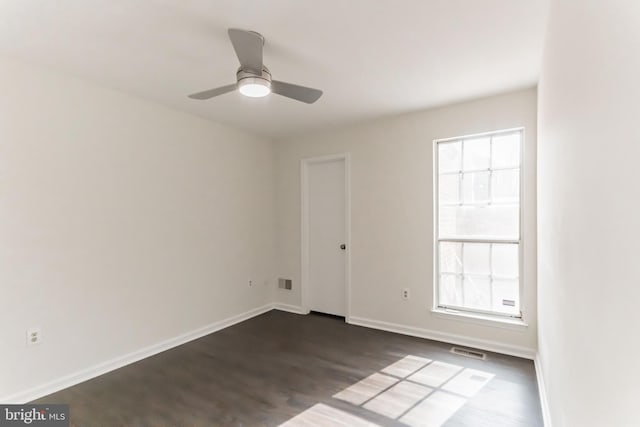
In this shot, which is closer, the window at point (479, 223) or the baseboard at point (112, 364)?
Result: the baseboard at point (112, 364)

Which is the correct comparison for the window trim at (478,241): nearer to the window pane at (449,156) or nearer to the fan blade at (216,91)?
the window pane at (449,156)

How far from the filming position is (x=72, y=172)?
2.64 meters

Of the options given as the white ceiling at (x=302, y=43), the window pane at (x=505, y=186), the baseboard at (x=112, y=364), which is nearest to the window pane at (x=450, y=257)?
the window pane at (x=505, y=186)

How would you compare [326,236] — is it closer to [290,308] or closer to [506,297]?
[290,308]

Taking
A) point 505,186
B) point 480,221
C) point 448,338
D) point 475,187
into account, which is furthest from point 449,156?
point 448,338

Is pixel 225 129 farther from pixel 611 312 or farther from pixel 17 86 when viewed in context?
pixel 611 312

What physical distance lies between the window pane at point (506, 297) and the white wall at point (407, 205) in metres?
0.12

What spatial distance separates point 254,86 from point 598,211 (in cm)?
194

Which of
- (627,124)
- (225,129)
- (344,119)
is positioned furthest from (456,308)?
(225,129)

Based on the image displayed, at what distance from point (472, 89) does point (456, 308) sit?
7.35 feet

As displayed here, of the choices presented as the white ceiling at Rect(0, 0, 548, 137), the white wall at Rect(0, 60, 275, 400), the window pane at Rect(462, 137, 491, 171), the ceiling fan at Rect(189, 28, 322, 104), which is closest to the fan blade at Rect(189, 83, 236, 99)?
the ceiling fan at Rect(189, 28, 322, 104)

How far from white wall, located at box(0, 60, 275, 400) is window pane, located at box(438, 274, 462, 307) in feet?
8.23

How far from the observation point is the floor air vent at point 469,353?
302 cm

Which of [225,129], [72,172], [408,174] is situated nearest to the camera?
[72,172]
